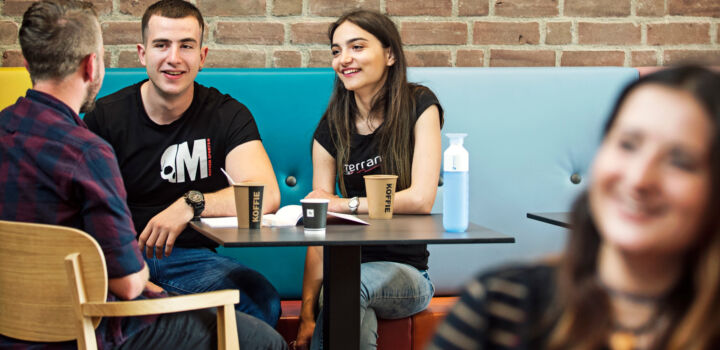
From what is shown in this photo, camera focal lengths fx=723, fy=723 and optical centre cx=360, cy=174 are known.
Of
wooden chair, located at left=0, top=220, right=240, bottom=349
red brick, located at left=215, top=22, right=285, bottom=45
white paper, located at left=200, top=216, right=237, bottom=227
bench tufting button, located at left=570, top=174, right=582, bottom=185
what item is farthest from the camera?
red brick, located at left=215, top=22, right=285, bottom=45

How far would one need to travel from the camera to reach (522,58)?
8.64 feet

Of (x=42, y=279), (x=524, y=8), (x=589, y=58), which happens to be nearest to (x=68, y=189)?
(x=42, y=279)

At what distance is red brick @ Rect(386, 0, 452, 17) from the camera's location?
258cm

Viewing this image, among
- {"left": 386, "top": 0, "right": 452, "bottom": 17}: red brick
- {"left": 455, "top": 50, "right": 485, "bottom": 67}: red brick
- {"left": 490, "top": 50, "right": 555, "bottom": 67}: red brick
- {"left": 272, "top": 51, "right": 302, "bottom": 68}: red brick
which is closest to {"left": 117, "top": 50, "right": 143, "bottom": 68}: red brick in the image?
{"left": 272, "top": 51, "right": 302, "bottom": 68}: red brick

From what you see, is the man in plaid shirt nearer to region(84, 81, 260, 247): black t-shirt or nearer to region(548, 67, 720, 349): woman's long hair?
region(84, 81, 260, 247): black t-shirt

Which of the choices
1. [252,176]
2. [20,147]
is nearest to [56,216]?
[20,147]

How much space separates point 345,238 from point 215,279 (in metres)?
0.63

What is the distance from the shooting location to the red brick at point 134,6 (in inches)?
99.3

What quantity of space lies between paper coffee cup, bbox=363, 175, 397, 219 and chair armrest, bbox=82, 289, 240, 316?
1.60ft

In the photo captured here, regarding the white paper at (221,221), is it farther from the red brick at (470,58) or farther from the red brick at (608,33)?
the red brick at (608,33)

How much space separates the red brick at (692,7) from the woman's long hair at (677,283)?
2386 millimetres

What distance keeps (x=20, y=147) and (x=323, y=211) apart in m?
0.60

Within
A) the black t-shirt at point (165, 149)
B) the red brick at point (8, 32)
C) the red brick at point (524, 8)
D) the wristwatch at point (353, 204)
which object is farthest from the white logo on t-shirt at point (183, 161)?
the red brick at point (524, 8)

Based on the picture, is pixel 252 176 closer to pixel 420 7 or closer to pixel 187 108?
pixel 187 108
